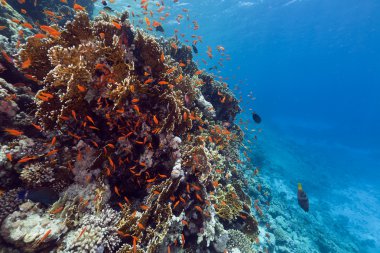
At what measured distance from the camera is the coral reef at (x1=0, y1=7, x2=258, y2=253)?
353cm

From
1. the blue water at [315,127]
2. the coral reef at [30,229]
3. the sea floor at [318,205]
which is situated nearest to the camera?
the coral reef at [30,229]

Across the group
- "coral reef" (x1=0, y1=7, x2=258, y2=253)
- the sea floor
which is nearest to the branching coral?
"coral reef" (x1=0, y1=7, x2=258, y2=253)

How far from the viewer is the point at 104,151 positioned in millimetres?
4012

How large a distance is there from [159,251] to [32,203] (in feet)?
7.72

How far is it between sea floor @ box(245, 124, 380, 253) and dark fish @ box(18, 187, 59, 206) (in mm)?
12699

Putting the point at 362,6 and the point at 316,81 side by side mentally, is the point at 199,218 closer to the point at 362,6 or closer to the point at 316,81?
the point at 362,6

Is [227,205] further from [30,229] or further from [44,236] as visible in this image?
[30,229]

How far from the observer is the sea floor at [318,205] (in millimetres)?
16203

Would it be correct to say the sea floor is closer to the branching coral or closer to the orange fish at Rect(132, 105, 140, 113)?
the branching coral

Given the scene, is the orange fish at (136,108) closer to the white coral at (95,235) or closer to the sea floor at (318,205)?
the white coral at (95,235)

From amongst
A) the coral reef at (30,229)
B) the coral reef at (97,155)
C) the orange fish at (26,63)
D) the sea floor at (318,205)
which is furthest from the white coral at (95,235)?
the sea floor at (318,205)

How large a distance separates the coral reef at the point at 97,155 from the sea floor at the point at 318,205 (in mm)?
11286

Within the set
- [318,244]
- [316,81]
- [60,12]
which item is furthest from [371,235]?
[316,81]

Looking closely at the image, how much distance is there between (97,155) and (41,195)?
108cm
